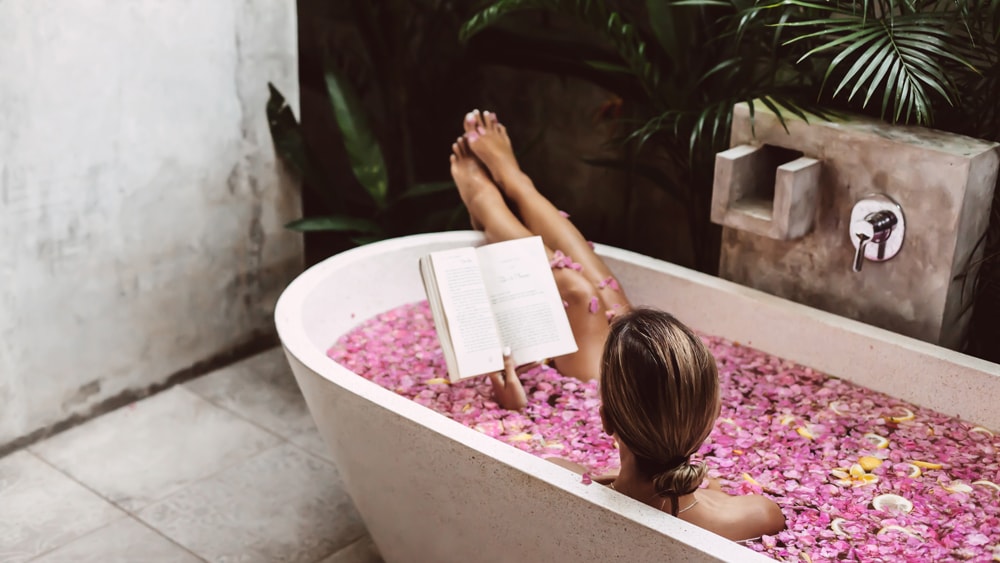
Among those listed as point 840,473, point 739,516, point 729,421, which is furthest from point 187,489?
point 840,473

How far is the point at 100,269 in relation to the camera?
9.85 feet

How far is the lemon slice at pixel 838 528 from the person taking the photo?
6.51 ft

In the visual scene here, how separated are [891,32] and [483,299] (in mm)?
1114

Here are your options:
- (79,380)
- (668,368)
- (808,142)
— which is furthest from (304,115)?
(668,368)

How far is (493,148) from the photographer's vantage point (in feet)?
9.61

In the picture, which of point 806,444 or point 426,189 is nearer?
point 806,444

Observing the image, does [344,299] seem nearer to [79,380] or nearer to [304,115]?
[79,380]

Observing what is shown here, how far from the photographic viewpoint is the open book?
2.43 metres

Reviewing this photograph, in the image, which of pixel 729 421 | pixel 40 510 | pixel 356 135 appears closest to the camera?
pixel 729 421

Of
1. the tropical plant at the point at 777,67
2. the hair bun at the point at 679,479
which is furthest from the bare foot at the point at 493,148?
the hair bun at the point at 679,479

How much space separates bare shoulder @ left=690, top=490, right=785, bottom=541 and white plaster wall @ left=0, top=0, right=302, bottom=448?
1.91 m

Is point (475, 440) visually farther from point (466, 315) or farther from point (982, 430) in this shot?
point (982, 430)

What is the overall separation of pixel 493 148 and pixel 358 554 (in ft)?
3.78

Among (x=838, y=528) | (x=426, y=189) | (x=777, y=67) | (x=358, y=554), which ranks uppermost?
(x=777, y=67)
